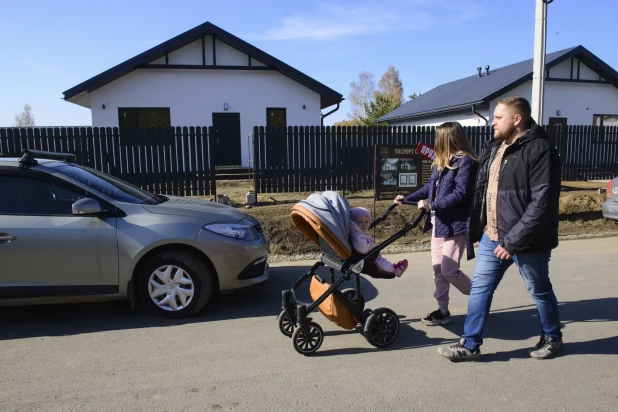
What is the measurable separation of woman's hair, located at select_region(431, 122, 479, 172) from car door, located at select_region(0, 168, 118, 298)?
10.3 ft

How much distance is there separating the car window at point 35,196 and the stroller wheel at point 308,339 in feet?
8.18

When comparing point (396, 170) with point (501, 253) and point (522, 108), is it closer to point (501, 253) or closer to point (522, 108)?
point (522, 108)

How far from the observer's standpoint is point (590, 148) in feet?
47.5

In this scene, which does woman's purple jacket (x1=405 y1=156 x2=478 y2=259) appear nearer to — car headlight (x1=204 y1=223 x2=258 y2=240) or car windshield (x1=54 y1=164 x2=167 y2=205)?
car headlight (x1=204 y1=223 x2=258 y2=240)

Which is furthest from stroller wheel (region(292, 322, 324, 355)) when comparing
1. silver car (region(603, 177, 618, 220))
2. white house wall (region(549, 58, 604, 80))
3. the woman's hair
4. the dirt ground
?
white house wall (region(549, 58, 604, 80))

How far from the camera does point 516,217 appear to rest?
3.35 meters

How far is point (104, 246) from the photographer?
441cm

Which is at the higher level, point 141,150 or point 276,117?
point 276,117

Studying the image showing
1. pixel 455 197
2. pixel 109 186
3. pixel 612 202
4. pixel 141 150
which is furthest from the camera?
pixel 141 150

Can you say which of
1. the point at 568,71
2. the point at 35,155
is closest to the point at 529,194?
the point at 35,155

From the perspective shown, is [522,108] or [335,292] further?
[335,292]

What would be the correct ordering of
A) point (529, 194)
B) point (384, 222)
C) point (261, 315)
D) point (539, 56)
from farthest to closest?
point (539, 56) < point (384, 222) < point (261, 315) < point (529, 194)

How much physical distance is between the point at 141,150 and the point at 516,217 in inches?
367

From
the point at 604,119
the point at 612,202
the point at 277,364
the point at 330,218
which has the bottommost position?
the point at 277,364
